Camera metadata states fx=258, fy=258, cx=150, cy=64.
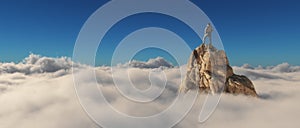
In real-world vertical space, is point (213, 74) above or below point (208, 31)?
below

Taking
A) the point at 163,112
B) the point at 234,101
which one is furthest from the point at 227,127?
the point at 163,112

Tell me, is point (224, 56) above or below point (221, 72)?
above

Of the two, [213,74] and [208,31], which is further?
[213,74]

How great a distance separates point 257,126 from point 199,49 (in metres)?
21.5

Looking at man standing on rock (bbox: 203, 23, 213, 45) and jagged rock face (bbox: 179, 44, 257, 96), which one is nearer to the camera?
man standing on rock (bbox: 203, 23, 213, 45)

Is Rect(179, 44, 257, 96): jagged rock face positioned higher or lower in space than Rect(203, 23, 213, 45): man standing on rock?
lower

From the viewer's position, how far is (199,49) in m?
61.8

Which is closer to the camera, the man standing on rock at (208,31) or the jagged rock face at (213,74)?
the man standing on rock at (208,31)

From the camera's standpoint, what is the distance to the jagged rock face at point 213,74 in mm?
58406

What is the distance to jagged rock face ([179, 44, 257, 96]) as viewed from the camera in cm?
5841

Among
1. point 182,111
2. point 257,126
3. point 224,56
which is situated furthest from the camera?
point 182,111

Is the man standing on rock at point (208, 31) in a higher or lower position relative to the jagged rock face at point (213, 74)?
higher

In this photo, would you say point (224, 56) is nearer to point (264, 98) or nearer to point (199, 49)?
point (199, 49)

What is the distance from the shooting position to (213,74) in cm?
6047
